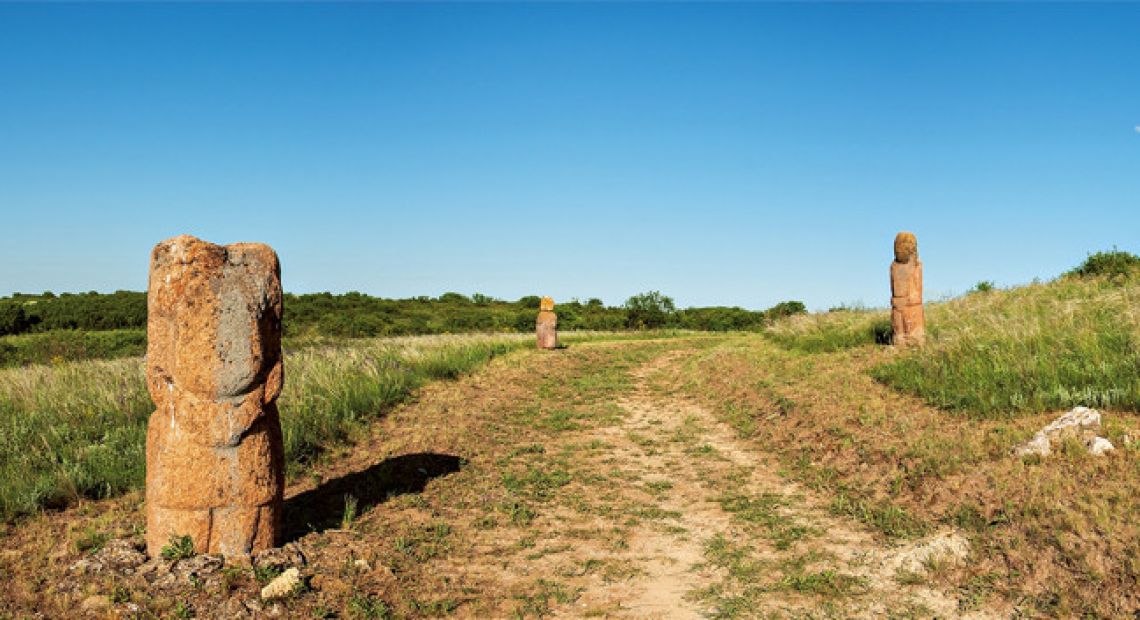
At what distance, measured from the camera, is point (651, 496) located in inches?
316

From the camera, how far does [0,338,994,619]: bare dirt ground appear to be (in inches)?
201

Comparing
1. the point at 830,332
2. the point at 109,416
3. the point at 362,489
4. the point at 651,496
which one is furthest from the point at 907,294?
the point at 109,416

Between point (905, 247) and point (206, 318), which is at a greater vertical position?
point (905, 247)

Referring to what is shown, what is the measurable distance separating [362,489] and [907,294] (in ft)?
39.1

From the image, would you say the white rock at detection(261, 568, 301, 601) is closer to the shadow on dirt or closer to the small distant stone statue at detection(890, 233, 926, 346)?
the shadow on dirt

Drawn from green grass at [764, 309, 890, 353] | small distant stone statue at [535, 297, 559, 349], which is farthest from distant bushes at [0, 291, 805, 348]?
small distant stone statue at [535, 297, 559, 349]

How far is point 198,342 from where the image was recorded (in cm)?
529

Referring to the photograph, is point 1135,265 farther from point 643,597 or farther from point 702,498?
point 643,597

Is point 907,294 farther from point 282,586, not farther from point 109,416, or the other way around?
point 109,416

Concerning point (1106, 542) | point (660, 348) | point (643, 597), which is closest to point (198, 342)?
point (643, 597)

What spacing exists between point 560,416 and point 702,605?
24.8ft

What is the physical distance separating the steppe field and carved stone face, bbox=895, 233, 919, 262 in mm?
2212

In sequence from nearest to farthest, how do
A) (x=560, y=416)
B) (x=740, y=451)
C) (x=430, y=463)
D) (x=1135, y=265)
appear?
(x=430, y=463), (x=740, y=451), (x=560, y=416), (x=1135, y=265)

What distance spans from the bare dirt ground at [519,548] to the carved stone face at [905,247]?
705 cm
